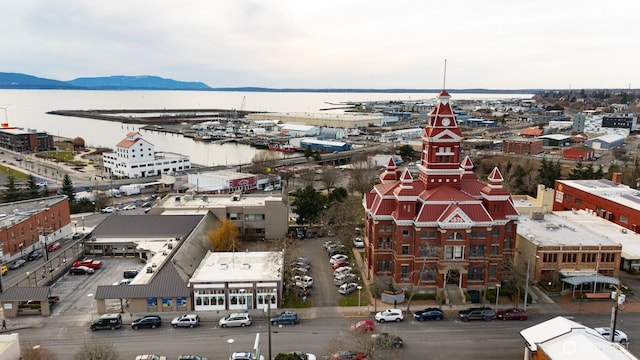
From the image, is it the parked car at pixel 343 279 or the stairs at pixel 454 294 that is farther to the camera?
the parked car at pixel 343 279

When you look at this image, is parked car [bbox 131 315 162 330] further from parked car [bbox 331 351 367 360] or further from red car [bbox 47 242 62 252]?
red car [bbox 47 242 62 252]

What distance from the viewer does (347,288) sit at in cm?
3934

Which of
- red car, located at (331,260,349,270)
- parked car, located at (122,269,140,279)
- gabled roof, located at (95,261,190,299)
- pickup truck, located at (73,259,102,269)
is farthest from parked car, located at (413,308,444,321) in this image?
pickup truck, located at (73,259,102,269)

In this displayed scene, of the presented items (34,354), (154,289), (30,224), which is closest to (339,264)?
(154,289)

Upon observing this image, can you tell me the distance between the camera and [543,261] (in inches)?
1619

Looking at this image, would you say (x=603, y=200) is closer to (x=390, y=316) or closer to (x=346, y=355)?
(x=390, y=316)

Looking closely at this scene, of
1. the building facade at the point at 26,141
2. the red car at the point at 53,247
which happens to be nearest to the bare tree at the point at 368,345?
the red car at the point at 53,247

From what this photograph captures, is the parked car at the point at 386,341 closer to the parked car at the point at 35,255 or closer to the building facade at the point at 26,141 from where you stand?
the parked car at the point at 35,255

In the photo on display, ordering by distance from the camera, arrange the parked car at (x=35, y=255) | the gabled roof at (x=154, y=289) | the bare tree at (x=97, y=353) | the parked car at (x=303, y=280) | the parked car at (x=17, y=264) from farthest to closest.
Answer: the parked car at (x=35, y=255) → the parked car at (x=17, y=264) → the parked car at (x=303, y=280) → the gabled roof at (x=154, y=289) → the bare tree at (x=97, y=353)

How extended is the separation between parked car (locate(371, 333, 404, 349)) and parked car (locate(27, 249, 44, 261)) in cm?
3778

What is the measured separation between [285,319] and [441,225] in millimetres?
15088

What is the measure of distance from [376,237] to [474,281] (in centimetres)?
929

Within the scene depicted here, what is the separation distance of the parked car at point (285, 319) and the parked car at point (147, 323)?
8529mm

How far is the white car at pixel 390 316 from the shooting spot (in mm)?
34188
